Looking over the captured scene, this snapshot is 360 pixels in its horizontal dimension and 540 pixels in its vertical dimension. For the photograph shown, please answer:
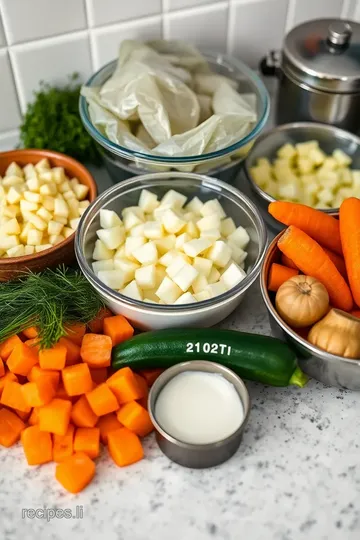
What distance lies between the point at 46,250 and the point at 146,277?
7.9 inches

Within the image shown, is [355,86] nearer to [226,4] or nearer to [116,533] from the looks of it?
[226,4]

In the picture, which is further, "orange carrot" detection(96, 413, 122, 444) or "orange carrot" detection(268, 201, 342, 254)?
"orange carrot" detection(268, 201, 342, 254)

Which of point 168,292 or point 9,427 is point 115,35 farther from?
point 9,427

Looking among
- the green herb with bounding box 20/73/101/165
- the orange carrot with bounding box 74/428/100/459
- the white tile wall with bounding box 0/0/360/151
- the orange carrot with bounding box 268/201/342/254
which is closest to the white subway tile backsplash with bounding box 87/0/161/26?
the white tile wall with bounding box 0/0/360/151

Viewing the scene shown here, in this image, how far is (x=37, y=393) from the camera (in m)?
1.06

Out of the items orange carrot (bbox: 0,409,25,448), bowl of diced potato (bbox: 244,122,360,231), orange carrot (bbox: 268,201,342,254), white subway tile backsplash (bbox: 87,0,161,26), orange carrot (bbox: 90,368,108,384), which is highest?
white subway tile backsplash (bbox: 87,0,161,26)

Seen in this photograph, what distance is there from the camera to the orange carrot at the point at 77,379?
107 centimetres

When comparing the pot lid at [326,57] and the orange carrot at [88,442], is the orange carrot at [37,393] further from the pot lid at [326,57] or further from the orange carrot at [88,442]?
the pot lid at [326,57]

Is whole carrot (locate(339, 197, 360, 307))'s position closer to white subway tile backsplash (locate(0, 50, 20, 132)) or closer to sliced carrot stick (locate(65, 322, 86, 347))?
sliced carrot stick (locate(65, 322, 86, 347))

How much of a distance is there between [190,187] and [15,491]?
0.70m

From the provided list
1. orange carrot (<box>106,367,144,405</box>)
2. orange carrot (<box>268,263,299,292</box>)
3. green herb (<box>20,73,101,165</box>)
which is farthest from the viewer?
green herb (<box>20,73,101,165</box>)

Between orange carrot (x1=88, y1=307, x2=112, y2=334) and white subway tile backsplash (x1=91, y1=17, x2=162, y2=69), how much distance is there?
64cm

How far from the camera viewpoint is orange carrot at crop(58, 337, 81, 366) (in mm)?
1119

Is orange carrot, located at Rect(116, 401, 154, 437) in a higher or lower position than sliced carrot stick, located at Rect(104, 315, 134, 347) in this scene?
lower
